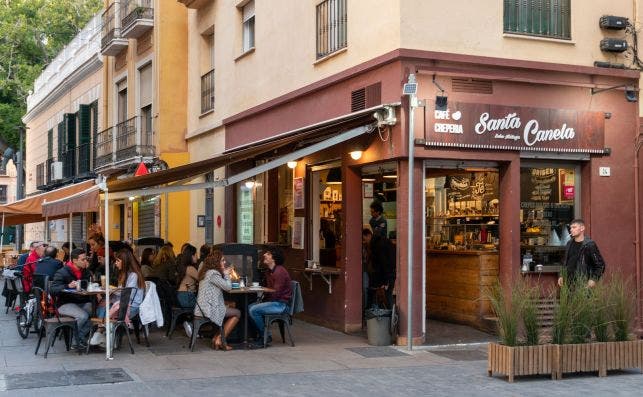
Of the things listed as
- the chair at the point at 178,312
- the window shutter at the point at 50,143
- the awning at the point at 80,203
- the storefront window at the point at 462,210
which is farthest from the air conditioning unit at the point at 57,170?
the storefront window at the point at 462,210

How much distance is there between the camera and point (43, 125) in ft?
127

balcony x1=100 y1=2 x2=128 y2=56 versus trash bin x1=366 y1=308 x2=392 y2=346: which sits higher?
balcony x1=100 y1=2 x2=128 y2=56

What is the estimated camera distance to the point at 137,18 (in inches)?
886

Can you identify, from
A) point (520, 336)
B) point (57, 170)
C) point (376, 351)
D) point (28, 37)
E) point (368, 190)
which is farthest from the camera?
point (28, 37)

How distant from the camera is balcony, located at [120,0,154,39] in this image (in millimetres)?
22375

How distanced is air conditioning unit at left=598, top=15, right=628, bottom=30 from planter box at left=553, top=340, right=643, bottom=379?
5504mm

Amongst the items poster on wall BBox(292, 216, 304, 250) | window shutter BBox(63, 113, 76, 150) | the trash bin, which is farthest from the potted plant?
window shutter BBox(63, 113, 76, 150)

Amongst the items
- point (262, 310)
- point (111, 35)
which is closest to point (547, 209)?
point (262, 310)

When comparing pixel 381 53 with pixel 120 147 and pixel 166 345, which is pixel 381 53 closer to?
pixel 166 345

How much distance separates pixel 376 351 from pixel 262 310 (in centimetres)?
177

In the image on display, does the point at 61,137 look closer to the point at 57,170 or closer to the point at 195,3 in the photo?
the point at 57,170

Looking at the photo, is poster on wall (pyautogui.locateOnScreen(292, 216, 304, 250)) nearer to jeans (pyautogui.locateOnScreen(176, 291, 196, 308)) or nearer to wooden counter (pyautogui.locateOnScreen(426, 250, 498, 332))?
wooden counter (pyautogui.locateOnScreen(426, 250, 498, 332))

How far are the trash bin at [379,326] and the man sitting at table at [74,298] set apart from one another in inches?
160

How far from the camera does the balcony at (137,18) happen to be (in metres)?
22.4
